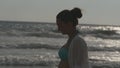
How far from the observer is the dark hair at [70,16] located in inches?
142

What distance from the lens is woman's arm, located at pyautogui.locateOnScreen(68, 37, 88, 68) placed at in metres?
3.55

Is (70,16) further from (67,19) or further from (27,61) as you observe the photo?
(27,61)

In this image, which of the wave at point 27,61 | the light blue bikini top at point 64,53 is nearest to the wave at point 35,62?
the wave at point 27,61

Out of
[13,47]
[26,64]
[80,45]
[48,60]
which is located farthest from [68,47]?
[13,47]

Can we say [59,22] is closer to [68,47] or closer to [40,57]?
[68,47]

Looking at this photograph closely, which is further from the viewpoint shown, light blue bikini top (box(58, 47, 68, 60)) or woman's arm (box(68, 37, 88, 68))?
light blue bikini top (box(58, 47, 68, 60))

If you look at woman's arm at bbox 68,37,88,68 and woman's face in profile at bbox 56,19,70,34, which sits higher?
woman's face in profile at bbox 56,19,70,34

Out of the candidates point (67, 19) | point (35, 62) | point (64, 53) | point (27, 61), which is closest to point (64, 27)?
point (67, 19)

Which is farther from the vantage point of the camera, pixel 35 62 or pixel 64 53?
pixel 35 62

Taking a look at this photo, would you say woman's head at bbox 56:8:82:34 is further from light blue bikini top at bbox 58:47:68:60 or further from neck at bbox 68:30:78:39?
light blue bikini top at bbox 58:47:68:60

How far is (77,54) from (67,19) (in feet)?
1.03

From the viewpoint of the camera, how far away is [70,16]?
3.61 meters

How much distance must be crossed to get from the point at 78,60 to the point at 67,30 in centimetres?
28

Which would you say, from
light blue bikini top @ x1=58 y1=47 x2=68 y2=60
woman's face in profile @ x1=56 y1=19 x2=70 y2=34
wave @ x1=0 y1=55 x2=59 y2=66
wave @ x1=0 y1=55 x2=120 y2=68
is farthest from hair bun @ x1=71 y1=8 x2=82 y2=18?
wave @ x1=0 y1=55 x2=59 y2=66
